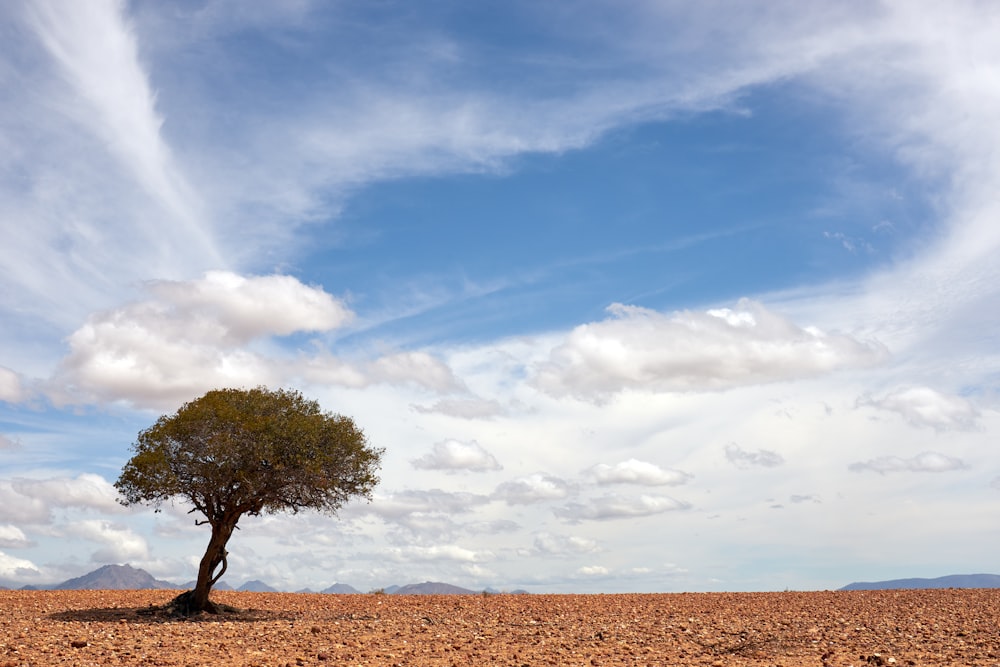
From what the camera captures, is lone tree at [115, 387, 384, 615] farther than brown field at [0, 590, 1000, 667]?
Yes

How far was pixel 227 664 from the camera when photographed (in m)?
19.2

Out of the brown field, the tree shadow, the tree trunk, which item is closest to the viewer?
the brown field

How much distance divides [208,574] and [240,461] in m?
4.69

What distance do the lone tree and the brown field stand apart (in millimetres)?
3699

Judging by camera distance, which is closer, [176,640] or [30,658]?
[30,658]

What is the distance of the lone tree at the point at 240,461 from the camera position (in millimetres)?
30203

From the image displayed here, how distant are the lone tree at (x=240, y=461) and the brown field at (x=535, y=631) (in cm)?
370

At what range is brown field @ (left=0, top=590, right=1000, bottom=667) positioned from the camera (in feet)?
66.1

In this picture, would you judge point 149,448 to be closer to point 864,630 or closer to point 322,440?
point 322,440

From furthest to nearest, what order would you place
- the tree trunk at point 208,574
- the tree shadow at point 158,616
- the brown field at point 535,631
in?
1. the tree trunk at point 208,574
2. the tree shadow at point 158,616
3. the brown field at point 535,631

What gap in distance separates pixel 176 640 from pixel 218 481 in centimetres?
870

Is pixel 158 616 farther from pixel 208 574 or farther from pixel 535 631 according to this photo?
pixel 535 631

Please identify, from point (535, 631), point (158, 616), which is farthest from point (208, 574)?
point (535, 631)

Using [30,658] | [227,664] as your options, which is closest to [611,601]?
[227,664]
